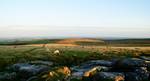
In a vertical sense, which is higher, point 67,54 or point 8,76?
point 67,54

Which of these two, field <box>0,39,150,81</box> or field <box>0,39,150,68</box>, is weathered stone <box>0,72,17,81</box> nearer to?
field <box>0,39,150,81</box>

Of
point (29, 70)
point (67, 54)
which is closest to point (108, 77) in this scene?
point (29, 70)

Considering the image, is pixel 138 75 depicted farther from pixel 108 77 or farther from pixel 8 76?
pixel 8 76

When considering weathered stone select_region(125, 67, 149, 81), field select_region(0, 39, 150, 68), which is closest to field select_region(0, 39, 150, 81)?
field select_region(0, 39, 150, 68)

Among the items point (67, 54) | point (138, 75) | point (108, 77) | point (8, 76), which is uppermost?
point (67, 54)

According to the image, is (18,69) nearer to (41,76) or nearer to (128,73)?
(41,76)

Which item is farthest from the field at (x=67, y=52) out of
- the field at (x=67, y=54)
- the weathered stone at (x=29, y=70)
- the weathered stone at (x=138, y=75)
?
the weathered stone at (x=138, y=75)

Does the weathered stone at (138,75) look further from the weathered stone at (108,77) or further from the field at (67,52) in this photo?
the field at (67,52)

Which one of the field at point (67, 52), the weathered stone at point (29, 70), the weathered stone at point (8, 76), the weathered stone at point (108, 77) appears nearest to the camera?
the weathered stone at point (108, 77)

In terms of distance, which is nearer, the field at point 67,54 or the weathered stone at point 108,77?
the weathered stone at point 108,77

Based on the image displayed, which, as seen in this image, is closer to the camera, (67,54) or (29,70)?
(29,70)

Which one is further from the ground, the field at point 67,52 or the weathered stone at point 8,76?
the field at point 67,52
